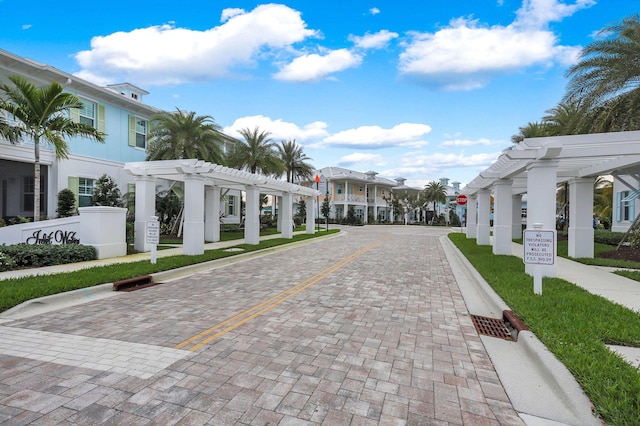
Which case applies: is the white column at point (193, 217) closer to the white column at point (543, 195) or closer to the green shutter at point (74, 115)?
the green shutter at point (74, 115)

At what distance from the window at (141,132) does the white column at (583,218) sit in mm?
23618

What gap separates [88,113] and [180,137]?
16.6 feet

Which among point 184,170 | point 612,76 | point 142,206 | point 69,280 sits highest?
point 612,76

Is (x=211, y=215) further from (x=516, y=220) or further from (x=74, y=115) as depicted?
(x=516, y=220)

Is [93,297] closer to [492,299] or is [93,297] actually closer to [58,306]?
[58,306]

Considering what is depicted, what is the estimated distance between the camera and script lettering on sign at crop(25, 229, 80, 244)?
44.1ft

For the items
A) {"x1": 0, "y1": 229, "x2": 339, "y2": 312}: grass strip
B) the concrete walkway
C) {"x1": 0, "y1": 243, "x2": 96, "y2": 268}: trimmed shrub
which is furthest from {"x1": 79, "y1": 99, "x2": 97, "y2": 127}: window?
the concrete walkway

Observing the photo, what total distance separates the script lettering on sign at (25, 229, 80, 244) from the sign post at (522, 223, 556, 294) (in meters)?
15.5

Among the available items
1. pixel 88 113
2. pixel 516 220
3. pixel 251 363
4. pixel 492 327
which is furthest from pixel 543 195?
pixel 88 113

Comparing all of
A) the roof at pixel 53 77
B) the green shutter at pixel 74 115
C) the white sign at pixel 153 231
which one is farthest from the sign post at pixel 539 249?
the green shutter at pixel 74 115

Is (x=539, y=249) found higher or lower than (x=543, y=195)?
lower

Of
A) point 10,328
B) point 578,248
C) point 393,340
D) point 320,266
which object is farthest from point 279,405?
point 578,248

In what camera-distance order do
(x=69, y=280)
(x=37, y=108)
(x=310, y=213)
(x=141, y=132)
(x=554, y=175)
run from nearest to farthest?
(x=69, y=280), (x=554, y=175), (x=37, y=108), (x=141, y=132), (x=310, y=213)

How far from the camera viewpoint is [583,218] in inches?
544
